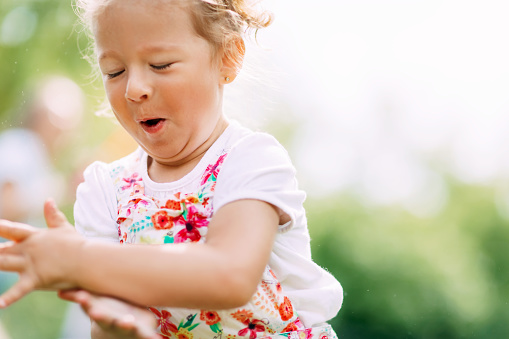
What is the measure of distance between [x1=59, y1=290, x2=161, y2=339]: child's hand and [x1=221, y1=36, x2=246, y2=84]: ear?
2.25ft

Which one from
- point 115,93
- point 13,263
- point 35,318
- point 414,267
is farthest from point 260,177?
point 35,318

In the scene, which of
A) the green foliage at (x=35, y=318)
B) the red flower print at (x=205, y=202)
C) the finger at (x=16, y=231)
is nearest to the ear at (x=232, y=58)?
the red flower print at (x=205, y=202)

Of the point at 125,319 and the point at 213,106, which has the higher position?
the point at 213,106

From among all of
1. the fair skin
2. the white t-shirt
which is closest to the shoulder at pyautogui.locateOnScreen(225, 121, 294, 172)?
the white t-shirt

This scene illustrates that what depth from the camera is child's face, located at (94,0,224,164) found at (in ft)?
4.59

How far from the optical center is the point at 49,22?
4613mm

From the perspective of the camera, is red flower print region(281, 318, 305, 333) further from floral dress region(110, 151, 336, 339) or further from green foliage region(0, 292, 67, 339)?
green foliage region(0, 292, 67, 339)

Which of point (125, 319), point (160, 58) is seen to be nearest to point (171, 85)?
point (160, 58)

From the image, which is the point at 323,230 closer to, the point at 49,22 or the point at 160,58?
the point at 49,22

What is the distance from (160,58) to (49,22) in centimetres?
352

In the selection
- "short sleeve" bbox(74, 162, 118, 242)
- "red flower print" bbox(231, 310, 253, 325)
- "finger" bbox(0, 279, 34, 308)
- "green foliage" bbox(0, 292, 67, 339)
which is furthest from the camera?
"green foliage" bbox(0, 292, 67, 339)

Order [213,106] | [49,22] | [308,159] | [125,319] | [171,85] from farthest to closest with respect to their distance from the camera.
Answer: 1. [49,22]
2. [308,159]
3. [213,106]
4. [171,85]
5. [125,319]

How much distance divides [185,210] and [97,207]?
0.27 m

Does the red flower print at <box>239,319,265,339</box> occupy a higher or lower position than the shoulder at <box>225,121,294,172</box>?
lower
